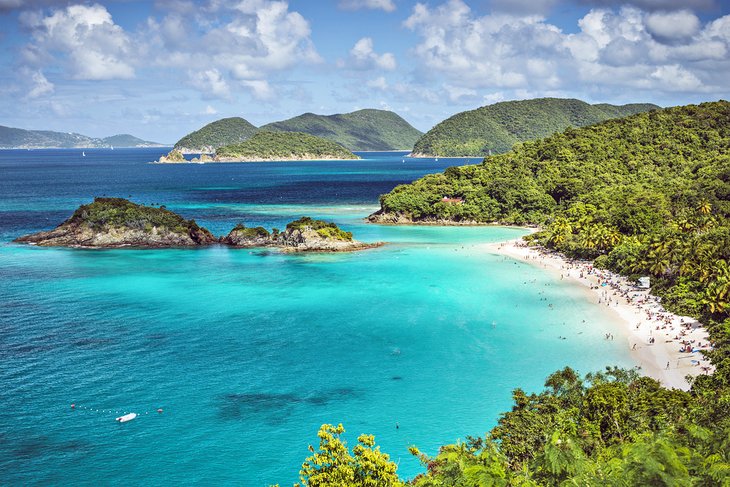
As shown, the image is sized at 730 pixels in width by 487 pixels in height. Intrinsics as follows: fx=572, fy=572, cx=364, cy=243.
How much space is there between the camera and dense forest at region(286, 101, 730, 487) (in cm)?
2244

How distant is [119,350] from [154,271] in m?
34.5

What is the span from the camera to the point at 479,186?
470 feet

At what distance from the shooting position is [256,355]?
167 ft

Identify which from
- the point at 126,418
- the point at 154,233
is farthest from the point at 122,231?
the point at 126,418

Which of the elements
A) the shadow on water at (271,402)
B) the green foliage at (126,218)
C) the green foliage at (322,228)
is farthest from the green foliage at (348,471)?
the green foliage at (126,218)

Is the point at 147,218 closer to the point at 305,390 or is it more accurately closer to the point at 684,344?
the point at 305,390

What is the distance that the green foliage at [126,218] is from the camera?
10638cm

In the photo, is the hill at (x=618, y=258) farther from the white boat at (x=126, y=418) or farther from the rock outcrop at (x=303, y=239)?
the rock outcrop at (x=303, y=239)

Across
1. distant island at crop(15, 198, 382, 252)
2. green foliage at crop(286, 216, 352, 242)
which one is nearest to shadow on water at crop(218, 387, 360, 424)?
distant island at crop(15, 198, 382, 252)

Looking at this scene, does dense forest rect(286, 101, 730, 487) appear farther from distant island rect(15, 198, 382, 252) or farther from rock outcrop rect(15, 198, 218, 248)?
rock outcrop rect(15, 198, 218, 248)

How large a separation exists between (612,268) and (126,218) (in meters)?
84.0

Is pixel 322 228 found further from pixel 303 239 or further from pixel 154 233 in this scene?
pixel 154 233

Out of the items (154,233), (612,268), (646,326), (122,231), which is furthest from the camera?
(154,233)

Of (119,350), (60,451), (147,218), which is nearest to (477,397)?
(60,451)
